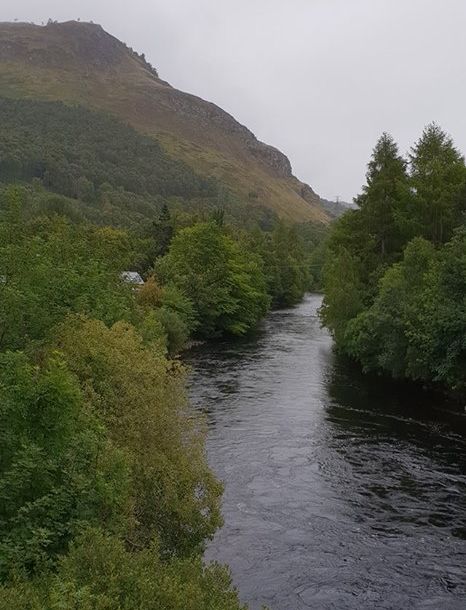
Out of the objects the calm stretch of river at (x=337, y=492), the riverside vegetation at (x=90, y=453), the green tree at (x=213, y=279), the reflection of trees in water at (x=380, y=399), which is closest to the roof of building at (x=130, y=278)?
the green tree at (x=213, y=279)

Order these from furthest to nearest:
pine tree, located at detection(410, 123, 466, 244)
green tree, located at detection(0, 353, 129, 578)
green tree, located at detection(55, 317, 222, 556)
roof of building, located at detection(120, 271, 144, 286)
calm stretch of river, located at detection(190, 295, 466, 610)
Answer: pine tree, located at detection(410, 123, 466, 244) → roof of building, located at detection(120, 271, 144, 286) → calm stretch of river, located at detection(190, 295, 466, 610) → green tree, located at detection(55, 317, 222, 556) → green tree, located at detection(0, 353, 129, 578)

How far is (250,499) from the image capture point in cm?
2497

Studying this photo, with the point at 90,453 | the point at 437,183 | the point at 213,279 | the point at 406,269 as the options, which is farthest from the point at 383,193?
the point at 90,453

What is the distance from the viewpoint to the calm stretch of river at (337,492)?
19.0 meters

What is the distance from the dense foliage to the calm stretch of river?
10.2 ft

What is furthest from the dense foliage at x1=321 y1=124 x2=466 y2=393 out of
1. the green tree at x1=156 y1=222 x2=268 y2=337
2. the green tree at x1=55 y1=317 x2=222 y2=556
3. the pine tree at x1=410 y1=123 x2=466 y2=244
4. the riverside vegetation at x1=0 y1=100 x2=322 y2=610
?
the green tree at x1=55 y1=317 x2=222 y2=556

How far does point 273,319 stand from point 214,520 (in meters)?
68.9

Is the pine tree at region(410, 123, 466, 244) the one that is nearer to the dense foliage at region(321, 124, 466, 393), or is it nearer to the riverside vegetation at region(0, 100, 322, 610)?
the dense foliage at region(321, 124, 466, 393)

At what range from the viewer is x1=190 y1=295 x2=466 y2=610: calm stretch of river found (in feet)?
62.3

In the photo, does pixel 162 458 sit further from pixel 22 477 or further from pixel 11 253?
pixel 11 253

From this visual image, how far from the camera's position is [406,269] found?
46.8 metres

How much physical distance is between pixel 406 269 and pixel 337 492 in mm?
25006

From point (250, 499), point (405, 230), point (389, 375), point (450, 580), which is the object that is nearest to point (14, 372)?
point (250, 499)

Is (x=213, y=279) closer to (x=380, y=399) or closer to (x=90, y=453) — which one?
(x=380, y=399)
